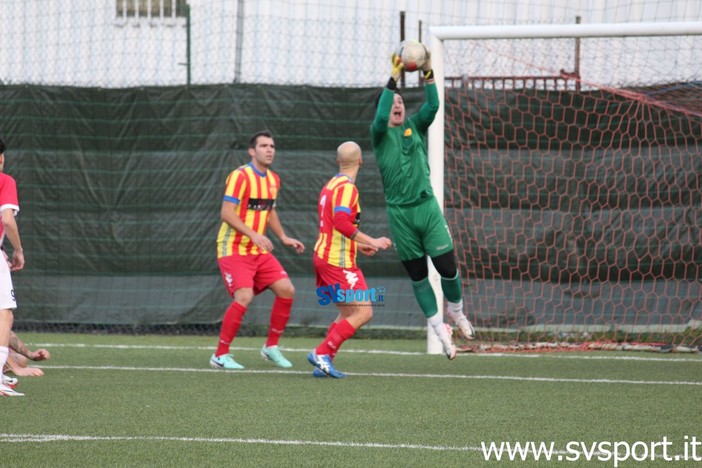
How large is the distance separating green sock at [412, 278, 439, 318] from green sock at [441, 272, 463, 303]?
0.13m

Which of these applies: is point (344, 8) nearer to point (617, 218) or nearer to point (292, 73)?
point (292, 73)

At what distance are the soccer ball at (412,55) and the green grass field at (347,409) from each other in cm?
224

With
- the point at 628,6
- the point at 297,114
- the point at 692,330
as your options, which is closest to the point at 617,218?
the point at 692,330

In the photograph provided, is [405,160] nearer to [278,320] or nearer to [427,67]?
[427,67]

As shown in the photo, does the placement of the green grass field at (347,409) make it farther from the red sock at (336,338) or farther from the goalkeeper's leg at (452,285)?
the goalkeeper's leg at (452,285)

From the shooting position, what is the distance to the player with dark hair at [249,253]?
9039 millimetres

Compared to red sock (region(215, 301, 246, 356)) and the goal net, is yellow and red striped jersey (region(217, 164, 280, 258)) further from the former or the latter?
the goal net

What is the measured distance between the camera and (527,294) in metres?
11.4

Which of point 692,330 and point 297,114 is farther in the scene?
point 297,114

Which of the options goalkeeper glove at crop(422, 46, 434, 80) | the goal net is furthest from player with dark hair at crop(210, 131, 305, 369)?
the goal net

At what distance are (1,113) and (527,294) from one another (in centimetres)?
637

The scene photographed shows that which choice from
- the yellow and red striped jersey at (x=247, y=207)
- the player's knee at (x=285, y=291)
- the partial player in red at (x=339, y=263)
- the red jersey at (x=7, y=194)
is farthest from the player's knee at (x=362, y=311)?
the red jersey at (x=7, y=194)

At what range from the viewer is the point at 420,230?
8.10 m

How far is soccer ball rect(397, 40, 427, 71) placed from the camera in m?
7.45
